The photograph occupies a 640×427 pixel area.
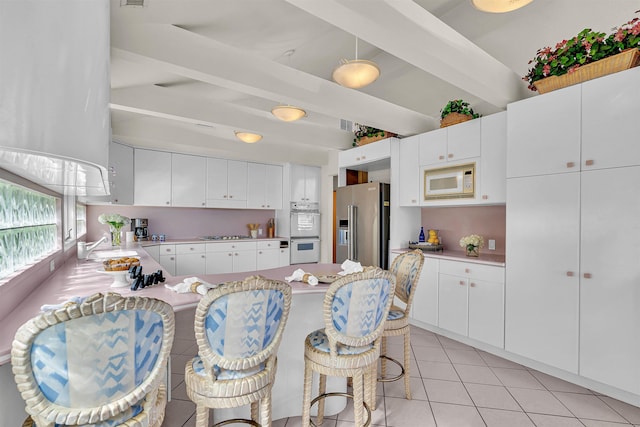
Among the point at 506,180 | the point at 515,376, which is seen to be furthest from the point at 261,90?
the point at 515,376

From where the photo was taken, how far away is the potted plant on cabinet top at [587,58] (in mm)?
2225

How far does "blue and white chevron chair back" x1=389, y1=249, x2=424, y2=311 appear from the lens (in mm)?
2193

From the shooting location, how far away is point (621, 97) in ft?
7.32

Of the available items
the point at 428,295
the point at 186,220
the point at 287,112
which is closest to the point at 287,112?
the point at 287,112

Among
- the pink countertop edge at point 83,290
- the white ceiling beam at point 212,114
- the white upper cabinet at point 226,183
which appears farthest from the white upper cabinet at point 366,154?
the pink countertop edge at point 83,290

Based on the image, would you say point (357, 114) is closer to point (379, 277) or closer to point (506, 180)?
point (506, 180)

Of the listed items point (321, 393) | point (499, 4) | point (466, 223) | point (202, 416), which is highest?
point (499, 4)

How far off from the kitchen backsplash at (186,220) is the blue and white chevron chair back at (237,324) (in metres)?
4.70

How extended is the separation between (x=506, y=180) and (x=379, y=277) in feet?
6.92

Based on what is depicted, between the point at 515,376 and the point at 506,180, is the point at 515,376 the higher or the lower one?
the lower one

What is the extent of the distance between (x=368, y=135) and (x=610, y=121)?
105 inches

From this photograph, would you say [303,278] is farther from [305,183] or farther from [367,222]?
[305,183]

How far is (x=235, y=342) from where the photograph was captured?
4.20 ft

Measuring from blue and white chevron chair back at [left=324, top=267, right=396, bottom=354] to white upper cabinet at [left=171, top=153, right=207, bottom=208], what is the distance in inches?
176
